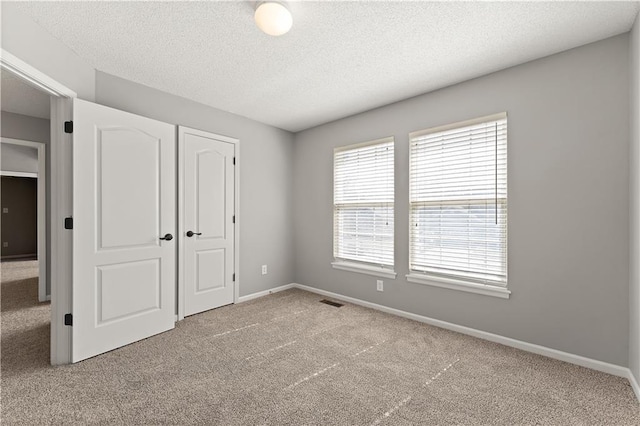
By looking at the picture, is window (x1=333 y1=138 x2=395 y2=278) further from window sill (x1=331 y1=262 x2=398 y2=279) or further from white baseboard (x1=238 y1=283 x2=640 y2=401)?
white baseboard (x1=238 y1=283 x2=640 y2=401)

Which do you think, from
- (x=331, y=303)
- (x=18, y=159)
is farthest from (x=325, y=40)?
(x=18, y=159)

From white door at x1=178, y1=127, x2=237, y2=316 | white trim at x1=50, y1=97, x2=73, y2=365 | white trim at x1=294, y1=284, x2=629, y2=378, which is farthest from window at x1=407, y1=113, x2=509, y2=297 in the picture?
white trim at x1=50, y1=97, x2=73, y2=365

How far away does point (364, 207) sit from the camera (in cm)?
391

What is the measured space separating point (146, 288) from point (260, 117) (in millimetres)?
2599

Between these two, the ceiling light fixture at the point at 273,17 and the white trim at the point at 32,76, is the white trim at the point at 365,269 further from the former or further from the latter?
the white trim at the point at 32,76

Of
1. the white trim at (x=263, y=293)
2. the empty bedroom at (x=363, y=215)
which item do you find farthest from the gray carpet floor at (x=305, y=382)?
the white trim at (x=263, y=293)

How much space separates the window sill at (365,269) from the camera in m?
3.59

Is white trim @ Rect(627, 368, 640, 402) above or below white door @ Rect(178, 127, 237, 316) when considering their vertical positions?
below

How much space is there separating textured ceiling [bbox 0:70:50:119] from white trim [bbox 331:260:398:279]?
4.14 meters

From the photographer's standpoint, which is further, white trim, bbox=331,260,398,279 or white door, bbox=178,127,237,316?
white trim, bbox=331,260,398,279

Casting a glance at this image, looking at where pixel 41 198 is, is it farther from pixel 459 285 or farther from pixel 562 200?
pixel 562 200

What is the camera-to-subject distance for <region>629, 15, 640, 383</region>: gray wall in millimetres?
1936

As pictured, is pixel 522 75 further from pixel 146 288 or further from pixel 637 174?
pixel 146 288

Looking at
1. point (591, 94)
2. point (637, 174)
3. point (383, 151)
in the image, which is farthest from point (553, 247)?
point (383, 151)
